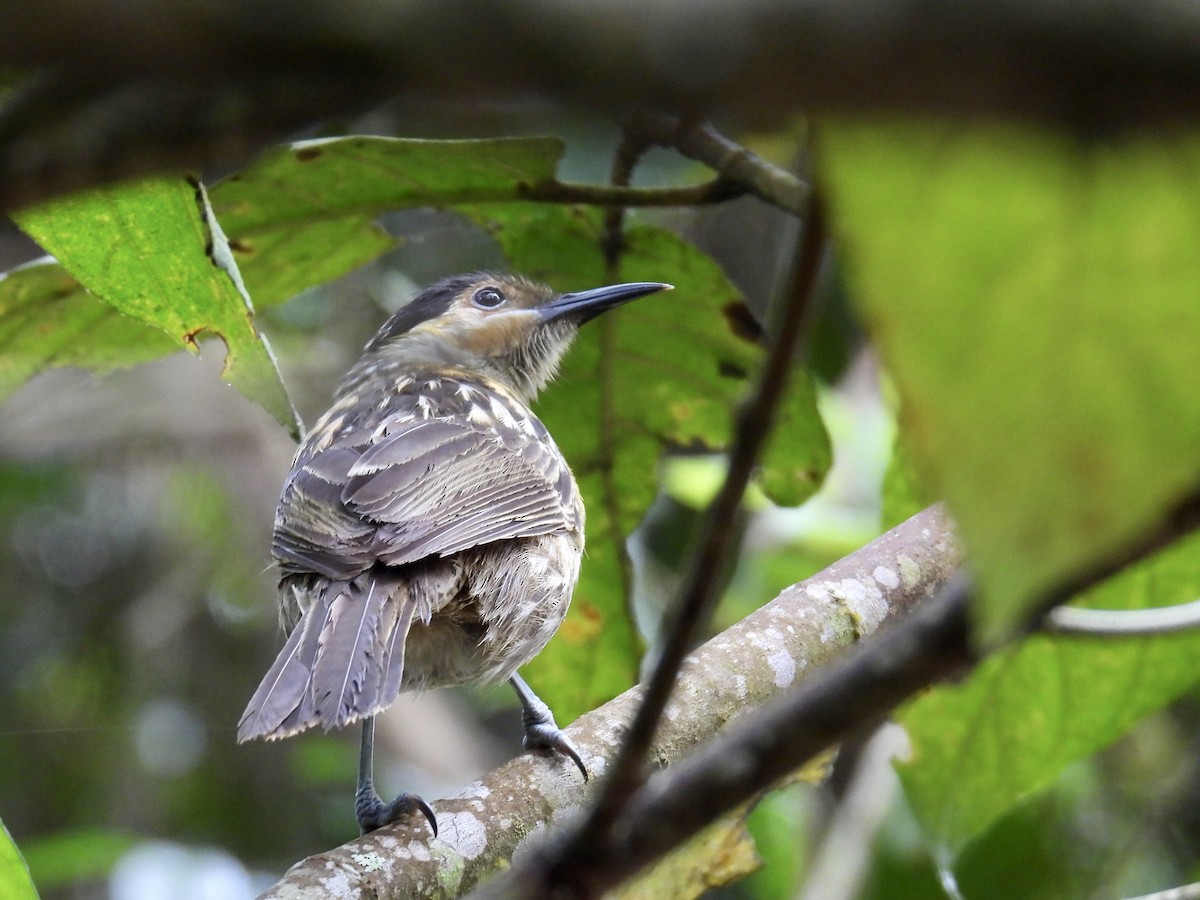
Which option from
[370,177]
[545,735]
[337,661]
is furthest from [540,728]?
[370,177]

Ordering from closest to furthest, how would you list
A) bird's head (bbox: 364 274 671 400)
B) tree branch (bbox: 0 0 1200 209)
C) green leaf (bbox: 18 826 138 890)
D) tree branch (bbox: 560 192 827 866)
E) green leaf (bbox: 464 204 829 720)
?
1. tree branch (bbox: 0 0 1200 209)
2. tree branch (bbox: 560 192 827 866)
3. green leaf (bbox: 464 204 829 720)
4. bird's head (bbox: 364 274 671 400)
5. green leaf (bbox: 18 826 138 890)

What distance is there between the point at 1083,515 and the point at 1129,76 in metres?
0.25

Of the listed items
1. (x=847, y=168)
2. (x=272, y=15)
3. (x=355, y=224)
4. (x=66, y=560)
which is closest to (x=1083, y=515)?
(x=847, y=168)

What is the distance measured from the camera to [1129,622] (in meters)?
1.85

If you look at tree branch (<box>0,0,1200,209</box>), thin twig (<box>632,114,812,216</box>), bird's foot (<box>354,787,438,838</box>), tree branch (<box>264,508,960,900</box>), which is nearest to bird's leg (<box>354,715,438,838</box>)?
bird's foot (<box>354,787,438,838</box>)

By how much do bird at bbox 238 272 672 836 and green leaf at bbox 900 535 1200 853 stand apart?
3.10 ft

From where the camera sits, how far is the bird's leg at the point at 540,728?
111 inches

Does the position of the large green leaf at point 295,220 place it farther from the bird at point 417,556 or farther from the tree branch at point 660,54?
the tree branch at point 660,54

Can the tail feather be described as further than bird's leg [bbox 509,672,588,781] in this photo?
No

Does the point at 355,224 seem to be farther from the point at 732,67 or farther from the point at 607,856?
the point at 732,67

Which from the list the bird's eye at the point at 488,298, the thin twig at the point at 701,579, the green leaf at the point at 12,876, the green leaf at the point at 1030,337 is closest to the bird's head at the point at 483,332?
the bird's eye at the point at 488,298

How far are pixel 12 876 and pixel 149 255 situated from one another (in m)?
0.97

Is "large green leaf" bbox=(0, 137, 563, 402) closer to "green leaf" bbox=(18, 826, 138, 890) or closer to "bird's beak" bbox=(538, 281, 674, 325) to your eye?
"bird's beak" bbox=(538, 281, 674, 325)

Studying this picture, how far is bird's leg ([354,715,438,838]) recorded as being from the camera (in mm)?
2816
